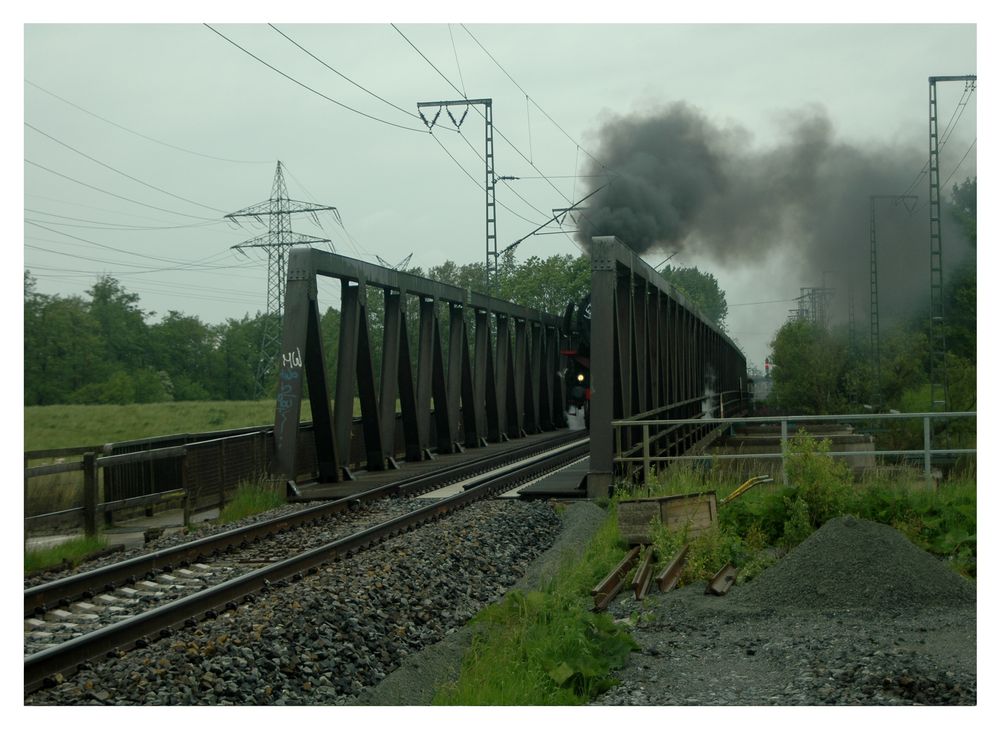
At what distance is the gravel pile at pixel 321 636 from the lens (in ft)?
19.7

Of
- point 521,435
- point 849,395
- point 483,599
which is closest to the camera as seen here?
point 483,599

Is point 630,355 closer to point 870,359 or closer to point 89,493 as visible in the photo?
point 89,493

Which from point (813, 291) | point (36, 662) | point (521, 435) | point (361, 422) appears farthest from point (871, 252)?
point (813, 291)

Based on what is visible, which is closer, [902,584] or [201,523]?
[902,584]

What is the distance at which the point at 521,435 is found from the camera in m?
30.9

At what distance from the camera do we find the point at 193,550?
10562mm

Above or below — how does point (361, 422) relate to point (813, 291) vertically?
below

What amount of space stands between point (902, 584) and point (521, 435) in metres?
23.1

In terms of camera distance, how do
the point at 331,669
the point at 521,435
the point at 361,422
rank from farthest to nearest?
the point at 521,435
the point at 361,422
the point at 331,669

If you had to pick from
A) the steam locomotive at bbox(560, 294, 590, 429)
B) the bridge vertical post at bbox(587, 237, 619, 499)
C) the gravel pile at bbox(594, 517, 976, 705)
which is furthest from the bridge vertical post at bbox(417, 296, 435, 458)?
the gravel pile at bbox(594, 517, 976, 705)

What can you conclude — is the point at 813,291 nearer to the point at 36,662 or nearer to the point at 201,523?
the point at 201,523

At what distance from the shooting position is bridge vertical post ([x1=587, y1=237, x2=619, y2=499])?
46.2 ft

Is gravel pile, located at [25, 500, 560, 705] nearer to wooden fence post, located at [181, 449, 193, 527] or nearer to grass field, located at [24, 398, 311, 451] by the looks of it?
wooden fence post, located at [181, 449, 193, 527]

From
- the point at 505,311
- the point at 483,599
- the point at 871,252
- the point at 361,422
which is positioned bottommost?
the point at 483,599
